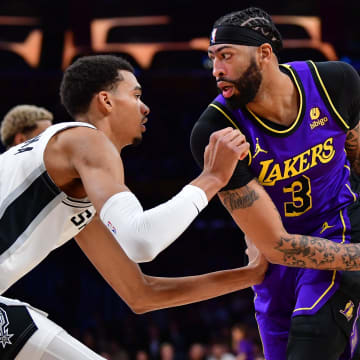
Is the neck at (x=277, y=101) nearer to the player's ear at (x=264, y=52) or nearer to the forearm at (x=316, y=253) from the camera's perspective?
the player's ear at (x=264, y=52)

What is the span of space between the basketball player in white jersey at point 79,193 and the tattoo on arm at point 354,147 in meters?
0.98

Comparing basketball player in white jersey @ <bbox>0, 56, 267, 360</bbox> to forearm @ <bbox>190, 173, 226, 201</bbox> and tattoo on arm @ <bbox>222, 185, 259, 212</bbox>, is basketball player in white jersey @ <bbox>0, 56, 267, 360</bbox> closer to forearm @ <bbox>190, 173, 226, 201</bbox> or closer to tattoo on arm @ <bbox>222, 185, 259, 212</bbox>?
forearm @ <bbox>190, 173, 226, 201</bbox>

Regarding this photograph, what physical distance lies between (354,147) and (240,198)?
0.82 meters

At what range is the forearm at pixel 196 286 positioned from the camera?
3.52 meters

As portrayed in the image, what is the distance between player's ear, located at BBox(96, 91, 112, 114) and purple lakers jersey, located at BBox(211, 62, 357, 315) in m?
0.62

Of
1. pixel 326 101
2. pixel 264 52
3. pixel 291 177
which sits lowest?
pixel 291 177

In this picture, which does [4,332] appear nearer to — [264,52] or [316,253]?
[316,253]

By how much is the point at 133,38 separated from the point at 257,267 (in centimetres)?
1037

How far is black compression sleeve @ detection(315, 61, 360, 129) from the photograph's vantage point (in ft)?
11.5

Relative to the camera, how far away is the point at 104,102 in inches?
127

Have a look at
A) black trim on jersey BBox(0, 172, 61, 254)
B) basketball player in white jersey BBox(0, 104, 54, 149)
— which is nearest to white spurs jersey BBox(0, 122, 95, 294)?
black trim on jersey BBox(0, 172, 61, 254)

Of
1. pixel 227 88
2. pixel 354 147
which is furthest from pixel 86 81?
pixel 354 147

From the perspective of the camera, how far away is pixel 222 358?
428 inches

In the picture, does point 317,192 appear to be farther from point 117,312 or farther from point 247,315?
point 117,312
